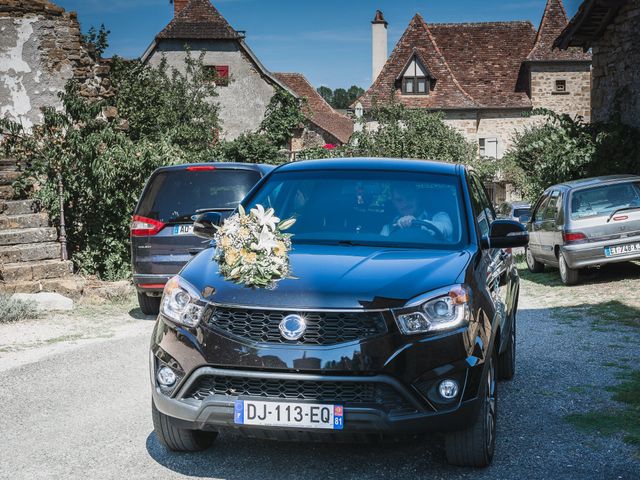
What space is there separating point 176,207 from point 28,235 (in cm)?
378

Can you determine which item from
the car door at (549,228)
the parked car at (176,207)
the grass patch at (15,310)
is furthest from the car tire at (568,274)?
the grass patch at (15,310)

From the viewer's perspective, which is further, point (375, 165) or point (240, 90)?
point (240, 90)

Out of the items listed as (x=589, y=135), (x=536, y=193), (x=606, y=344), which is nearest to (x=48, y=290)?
(x=606, y=344)

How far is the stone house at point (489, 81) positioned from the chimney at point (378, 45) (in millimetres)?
3850

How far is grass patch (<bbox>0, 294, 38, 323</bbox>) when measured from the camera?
35.7 feet

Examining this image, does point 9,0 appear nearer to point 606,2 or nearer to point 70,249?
point 70,249

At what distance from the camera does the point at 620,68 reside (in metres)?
21.0

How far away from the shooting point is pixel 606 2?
2052cm

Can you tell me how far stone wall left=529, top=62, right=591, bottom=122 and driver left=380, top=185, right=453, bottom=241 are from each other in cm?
4645

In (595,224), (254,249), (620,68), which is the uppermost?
(620,68)

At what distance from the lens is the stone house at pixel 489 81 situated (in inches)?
1972

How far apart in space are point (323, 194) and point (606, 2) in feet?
54.0

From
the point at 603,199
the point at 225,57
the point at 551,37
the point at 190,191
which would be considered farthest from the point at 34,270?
the point at 551,37

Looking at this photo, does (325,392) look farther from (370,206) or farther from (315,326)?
(370,206)
